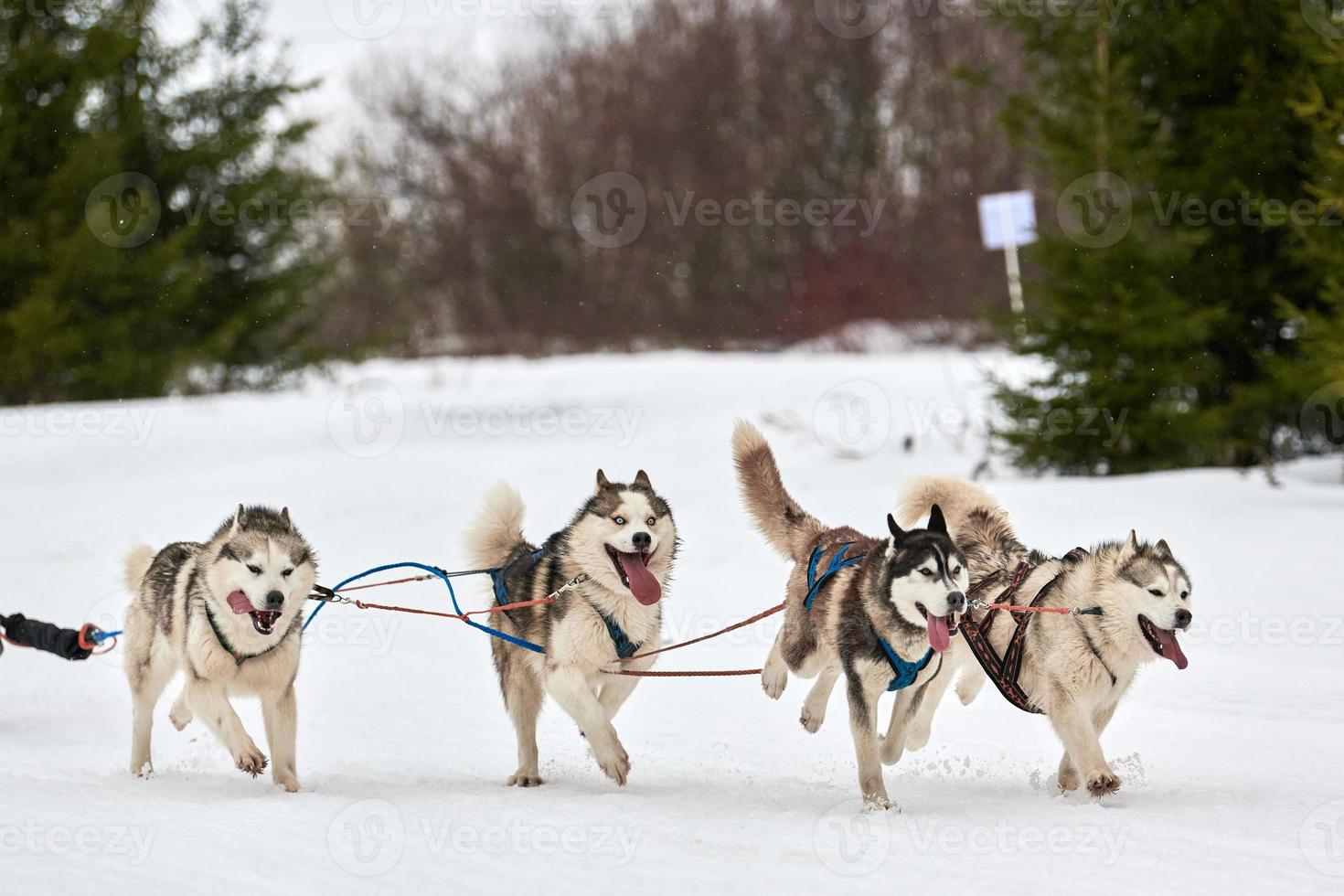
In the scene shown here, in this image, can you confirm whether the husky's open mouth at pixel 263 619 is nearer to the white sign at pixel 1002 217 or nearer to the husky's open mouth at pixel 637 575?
the husky's open mouth at pixel 637 575

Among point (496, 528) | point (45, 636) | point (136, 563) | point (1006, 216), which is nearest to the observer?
point (496, 528)

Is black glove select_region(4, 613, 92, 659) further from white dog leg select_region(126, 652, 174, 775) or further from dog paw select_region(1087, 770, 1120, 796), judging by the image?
dog paw select_region(1087, 770, 1120, 796)

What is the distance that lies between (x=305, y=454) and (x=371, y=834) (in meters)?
10.3

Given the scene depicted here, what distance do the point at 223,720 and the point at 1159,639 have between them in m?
3.27

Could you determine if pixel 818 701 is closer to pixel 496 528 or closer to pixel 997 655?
pixel 997 655

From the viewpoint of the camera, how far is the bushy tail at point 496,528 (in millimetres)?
5629

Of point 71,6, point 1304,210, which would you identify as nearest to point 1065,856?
point 1304,210

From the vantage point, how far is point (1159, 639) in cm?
438

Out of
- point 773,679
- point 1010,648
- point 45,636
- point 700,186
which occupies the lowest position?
point 773,679

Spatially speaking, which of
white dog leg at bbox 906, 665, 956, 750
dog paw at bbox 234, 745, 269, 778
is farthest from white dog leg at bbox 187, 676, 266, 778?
white dog leg at bbox 906, 665, 956, 750

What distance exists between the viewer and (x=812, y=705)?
4.93m

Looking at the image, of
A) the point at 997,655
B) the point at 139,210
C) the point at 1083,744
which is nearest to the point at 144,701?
the point at 997,655

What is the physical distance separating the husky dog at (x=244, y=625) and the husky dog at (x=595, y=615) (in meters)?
0.86

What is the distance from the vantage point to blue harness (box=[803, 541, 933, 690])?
172 inches
